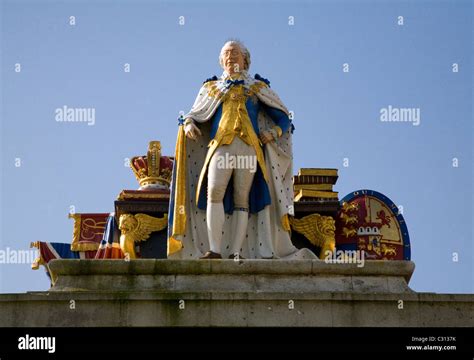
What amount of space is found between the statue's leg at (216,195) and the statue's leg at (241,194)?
7.3 inches

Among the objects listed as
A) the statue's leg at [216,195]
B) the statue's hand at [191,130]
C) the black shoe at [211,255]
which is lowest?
the black shoe at [211,255]

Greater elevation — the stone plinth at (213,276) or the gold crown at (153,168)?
the gold crown at (153,168)

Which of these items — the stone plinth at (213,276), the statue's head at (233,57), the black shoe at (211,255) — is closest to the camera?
the stone plinth at (213,276)

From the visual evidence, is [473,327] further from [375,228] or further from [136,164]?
[136,164]

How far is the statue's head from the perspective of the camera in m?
19.7

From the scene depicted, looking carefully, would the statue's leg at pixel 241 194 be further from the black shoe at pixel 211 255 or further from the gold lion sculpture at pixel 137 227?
the gold lion sculpture at pixel 137 227

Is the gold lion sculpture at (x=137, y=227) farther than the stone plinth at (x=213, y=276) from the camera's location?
Yes

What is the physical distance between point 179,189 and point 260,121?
6.49ft

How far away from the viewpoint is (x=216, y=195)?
60.6ft

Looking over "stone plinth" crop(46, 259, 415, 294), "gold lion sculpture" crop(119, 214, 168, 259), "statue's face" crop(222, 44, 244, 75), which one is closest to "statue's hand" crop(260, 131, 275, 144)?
"statue's face" crop(222, 44, 244, 75)

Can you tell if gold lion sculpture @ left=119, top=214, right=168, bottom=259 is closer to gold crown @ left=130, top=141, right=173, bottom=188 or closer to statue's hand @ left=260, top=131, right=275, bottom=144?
gold crown @ left=130, top=141, right=173, bottom=188

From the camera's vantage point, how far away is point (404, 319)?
52.9 ft

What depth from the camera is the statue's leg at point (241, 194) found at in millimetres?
18453

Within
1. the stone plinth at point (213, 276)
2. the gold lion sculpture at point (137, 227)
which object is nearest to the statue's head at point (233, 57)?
the stone plinth at point (213, 276)
